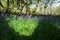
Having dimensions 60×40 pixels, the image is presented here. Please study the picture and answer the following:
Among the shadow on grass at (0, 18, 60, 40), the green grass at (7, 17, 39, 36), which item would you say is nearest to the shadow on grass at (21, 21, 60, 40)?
the shadow on grass at (0, 18, 60, 40)

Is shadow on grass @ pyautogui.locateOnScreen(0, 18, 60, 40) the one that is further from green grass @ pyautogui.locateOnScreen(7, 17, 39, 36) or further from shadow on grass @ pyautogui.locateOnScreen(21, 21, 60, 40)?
green grass @ pyautogui.locateOnScreen(7, 17, 39, 36)

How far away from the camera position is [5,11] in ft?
34.5

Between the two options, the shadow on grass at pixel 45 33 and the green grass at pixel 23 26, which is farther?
the green grass at pixel 23 26

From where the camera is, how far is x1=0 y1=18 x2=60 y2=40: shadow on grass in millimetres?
6750

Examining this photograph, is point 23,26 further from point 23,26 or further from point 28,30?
point 28,30

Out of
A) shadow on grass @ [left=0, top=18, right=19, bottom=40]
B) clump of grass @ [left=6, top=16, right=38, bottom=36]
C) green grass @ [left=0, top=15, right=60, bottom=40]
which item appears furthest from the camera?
clump of grass @ [left=6, top=16, right=38, bottom=36]

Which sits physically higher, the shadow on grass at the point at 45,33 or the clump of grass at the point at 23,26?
the clump of grass at the point at 23,26

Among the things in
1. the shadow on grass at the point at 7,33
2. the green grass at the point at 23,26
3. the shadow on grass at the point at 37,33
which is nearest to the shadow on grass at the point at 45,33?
the shadow on grass at the point at 37,33

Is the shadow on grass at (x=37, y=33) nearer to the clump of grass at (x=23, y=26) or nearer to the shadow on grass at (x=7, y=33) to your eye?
the shadow on grass at (x=7, y=33)

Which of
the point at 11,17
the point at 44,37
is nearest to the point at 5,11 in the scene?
the point at 11,17

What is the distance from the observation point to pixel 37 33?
732 centimetres

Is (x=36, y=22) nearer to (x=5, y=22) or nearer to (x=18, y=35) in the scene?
(x=5, y=22)

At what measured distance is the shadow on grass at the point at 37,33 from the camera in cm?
Answer: 675

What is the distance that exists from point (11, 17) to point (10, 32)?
2.23m
